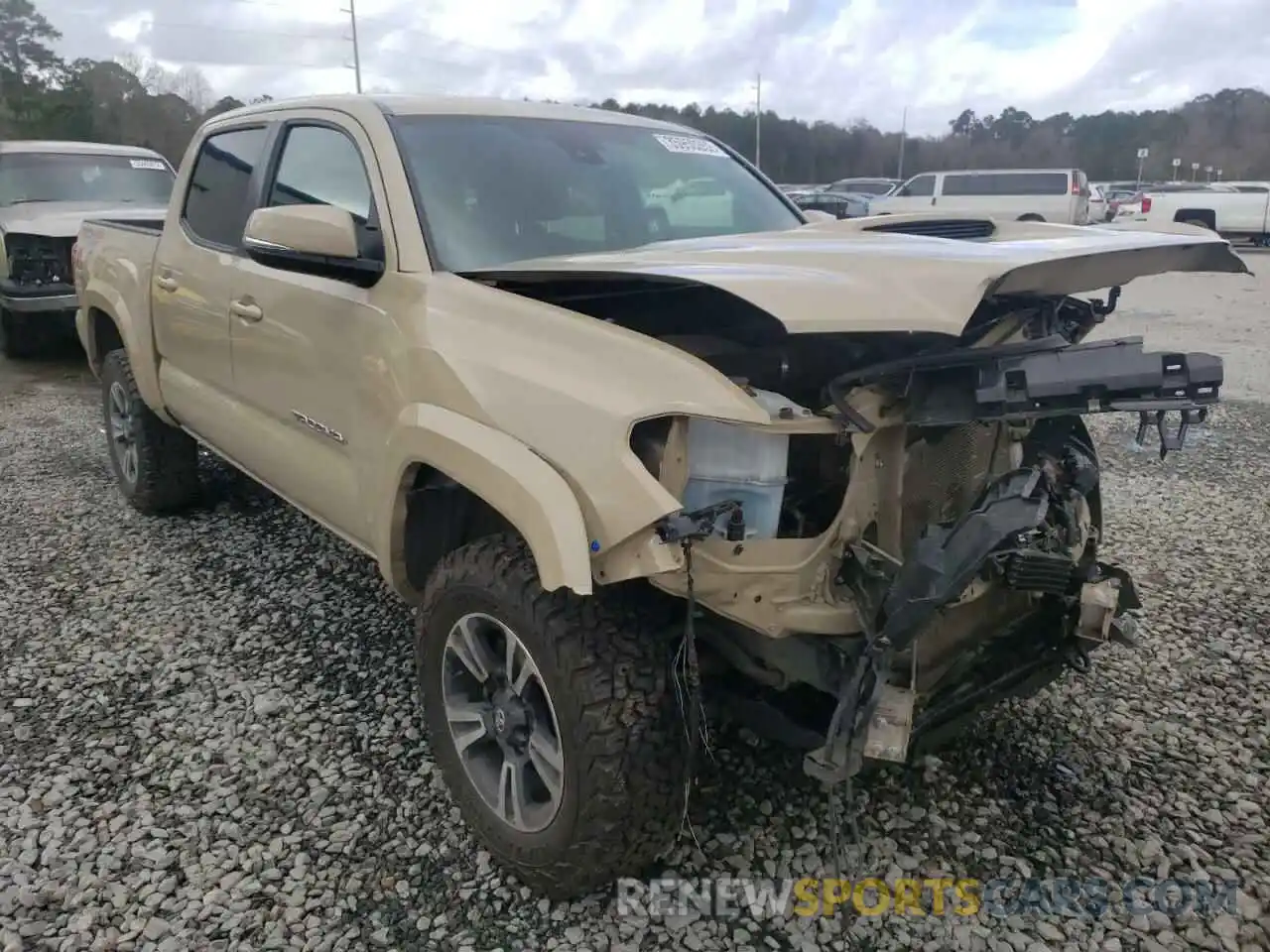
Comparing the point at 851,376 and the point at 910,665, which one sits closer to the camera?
the point at 851,376

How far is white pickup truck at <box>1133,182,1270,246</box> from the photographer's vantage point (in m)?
23.4

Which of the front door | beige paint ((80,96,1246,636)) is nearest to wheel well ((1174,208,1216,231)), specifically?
beige paint ((80,96,1246,636))

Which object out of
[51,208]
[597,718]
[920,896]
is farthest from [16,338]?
[920,896]

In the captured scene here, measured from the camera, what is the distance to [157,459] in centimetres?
485

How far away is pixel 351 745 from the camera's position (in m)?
3.05

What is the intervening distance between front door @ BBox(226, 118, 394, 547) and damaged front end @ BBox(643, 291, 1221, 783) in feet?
3.87

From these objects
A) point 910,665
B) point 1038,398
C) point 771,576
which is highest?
point 1038,398

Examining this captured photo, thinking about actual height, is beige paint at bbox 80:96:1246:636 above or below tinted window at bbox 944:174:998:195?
below

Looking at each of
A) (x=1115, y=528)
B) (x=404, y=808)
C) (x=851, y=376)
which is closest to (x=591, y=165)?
(x=851, y=376)

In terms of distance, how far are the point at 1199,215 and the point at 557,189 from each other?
25361 millimetres

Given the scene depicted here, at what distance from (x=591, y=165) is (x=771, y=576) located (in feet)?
6.00

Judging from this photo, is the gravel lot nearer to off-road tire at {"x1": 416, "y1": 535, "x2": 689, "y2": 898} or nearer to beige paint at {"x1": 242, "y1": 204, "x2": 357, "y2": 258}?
off-road tire at {"x1": 416, "y1": 535, "x2": 689, "y2": 898}

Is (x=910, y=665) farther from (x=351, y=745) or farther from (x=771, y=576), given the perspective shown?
(x=351, y=745)

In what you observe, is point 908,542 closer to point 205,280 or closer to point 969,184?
point 205,280
